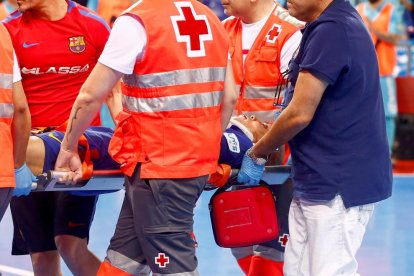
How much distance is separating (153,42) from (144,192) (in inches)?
25.5

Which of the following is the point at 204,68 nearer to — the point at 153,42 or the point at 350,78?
the point at 153,42

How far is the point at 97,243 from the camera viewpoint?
26.6ft

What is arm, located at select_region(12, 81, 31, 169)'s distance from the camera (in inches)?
182

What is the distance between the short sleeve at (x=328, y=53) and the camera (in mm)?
4438

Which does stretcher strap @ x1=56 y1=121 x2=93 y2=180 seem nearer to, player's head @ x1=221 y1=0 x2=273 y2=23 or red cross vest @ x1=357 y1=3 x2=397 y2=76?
player's head @ x1=221 y1=0 x2=273 y2=23

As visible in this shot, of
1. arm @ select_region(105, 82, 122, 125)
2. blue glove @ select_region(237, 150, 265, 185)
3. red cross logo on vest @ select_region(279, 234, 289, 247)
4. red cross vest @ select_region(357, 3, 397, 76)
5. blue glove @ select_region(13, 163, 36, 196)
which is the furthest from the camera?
red cross vest @ select_region(357, 3, 397, 76)

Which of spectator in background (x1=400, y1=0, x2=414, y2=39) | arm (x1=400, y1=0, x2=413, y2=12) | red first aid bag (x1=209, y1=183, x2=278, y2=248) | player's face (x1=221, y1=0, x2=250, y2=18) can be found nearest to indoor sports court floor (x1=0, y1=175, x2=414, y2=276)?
red first aid bag (x1=209, y1=183, x2=278, y2=248)

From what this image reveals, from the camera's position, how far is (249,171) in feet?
16.9

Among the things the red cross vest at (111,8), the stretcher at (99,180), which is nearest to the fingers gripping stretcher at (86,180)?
the stretcher at (99,180)

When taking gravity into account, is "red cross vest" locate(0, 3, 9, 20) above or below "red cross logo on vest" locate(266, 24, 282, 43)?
below

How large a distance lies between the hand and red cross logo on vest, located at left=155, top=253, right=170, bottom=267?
61 centimetres

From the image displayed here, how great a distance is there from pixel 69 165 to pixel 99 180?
23 cm

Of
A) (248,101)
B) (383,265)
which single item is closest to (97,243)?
(383,265)

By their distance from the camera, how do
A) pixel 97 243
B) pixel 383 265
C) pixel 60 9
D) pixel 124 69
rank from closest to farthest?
pixel 124 69, pixel 60 9, pixel 383 265, pixel 97 243
